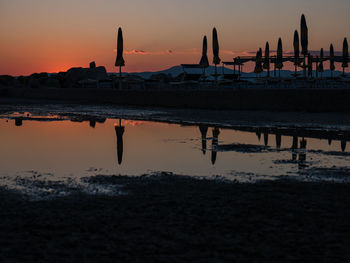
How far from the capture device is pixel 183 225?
4.73m

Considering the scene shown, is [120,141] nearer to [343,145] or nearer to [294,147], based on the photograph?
[294,147]

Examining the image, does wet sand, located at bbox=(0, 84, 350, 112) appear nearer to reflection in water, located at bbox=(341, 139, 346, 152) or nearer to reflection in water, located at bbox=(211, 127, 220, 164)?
reflection in water, located at bbox=(211, 127, 220, 164)

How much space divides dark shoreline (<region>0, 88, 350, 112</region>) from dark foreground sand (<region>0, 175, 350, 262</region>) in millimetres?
14956

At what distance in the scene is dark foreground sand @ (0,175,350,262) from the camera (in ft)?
13.0

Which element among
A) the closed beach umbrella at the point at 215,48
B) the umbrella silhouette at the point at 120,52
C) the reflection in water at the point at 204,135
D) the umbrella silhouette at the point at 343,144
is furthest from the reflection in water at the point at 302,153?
the umbrella silhouette at the point at 120,52

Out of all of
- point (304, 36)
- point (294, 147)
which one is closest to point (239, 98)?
point (304, 36)

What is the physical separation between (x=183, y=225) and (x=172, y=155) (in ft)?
17.0

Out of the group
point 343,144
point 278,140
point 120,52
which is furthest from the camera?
point 120,52

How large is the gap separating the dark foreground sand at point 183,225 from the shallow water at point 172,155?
1304mm

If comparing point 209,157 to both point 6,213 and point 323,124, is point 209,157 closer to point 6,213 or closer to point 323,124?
point 6,213

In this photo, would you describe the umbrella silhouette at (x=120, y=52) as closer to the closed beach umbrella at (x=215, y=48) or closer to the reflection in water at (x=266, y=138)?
the closed beach umbrella at (x=215, y=48)

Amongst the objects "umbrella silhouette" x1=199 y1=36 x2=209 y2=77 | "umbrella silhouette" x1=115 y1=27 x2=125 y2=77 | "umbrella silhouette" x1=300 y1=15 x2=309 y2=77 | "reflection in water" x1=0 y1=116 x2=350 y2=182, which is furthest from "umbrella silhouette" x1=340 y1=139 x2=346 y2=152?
"umbrella silhouette" x1=115 y1=27 x2=125 y2=77

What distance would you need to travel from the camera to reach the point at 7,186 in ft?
22.0

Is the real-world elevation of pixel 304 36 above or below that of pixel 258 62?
above
